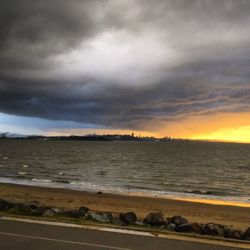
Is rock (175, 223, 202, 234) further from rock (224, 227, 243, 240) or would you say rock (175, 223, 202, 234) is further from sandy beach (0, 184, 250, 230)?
sandy beach (0, 184, 250, 230)

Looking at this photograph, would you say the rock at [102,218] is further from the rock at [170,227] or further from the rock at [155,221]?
the rock at [170,227]

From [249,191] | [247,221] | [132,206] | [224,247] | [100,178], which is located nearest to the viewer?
[224,247]

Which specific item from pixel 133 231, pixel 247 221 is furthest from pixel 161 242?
pixel 247 221

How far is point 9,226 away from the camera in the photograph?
10953mm

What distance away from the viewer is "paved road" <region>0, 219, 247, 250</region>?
9.11m

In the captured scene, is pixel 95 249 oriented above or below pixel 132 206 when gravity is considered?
above

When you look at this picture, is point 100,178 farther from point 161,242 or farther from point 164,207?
point 161,242

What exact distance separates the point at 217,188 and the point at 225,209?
1623 centimetres

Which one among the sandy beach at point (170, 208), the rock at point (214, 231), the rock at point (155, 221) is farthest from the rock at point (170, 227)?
the sandy beach at point (170, 208)

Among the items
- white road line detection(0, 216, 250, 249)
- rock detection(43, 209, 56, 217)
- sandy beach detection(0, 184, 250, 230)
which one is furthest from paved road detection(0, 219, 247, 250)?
sandy beach detection(0, 184, 250, 230)

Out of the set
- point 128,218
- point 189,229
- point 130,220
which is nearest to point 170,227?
point 189,229

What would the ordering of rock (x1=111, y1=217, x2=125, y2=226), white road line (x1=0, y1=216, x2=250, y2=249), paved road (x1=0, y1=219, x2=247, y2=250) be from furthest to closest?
rock (x1=111, y1=217, x2=125, y2=226), white road line (x1=0, y1=216, x2=250, y2=249), paved road (x1=0, y1=219, x2=247, y2=250)

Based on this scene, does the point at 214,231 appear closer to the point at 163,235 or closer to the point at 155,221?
the point at 163,235

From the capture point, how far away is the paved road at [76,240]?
911 cm
